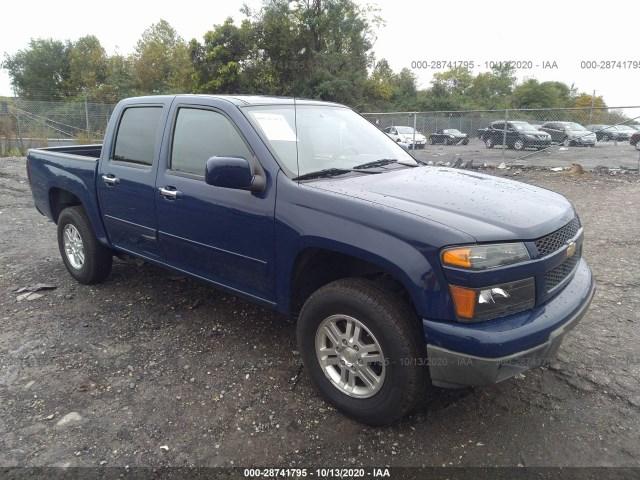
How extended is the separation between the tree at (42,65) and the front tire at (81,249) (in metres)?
54.3

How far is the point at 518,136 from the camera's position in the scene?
15492mm

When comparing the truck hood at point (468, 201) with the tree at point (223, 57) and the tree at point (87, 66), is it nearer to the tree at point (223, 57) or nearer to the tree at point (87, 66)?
the tree at point (223, 57)

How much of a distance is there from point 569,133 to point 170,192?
15.9 m

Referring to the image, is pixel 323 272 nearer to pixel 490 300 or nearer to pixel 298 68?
pixel 490 300

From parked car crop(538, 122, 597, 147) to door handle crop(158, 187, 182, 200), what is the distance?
15022mm

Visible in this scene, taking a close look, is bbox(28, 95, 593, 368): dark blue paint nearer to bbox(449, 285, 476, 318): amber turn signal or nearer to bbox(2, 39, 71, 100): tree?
bbox(449, 285, 476, 318): amber turn signal

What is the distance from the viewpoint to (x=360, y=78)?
109 feet

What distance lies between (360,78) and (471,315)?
108 feet

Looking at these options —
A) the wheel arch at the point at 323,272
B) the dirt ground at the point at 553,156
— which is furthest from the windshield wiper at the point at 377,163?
the dirt ground at the point at 553,156

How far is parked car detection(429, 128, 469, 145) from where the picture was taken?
1851 centimetres

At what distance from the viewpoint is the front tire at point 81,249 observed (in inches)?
178

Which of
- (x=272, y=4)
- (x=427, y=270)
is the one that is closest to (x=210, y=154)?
(x=427, y=270)

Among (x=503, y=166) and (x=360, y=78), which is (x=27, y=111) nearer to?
(x=503, y=166)

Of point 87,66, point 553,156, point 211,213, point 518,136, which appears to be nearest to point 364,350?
point 211,213
